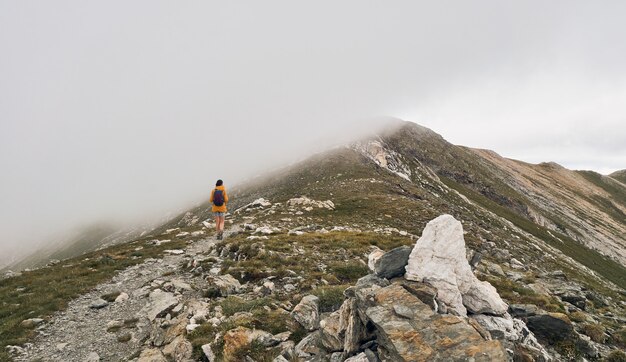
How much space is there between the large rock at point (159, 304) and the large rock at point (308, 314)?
6.51 meters

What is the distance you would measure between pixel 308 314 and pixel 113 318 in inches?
397

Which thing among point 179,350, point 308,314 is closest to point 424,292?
point 308,314

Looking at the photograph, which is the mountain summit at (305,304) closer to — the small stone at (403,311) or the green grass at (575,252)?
the small stone at (403,311)

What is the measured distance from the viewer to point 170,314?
15.2m

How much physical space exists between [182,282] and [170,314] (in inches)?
160

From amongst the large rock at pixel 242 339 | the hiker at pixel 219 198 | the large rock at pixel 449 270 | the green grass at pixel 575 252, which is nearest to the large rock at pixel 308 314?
the large rock at pixel 242 339

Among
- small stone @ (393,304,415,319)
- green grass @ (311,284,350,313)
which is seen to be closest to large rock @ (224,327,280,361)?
green grass @ (311,284,350,313)

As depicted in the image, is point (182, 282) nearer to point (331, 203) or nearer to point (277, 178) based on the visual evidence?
point (331, 203)

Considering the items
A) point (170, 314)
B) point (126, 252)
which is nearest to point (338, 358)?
point (170, 314)

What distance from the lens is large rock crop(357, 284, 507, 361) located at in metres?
8.59

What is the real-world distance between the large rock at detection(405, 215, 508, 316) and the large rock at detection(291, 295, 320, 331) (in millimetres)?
4112

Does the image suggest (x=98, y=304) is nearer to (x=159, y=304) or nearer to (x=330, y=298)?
(x=159, y=304)

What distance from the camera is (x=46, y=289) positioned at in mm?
19984

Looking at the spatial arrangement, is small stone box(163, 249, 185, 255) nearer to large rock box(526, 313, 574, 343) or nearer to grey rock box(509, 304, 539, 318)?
grey rock box(509, 304, 539, 318)
